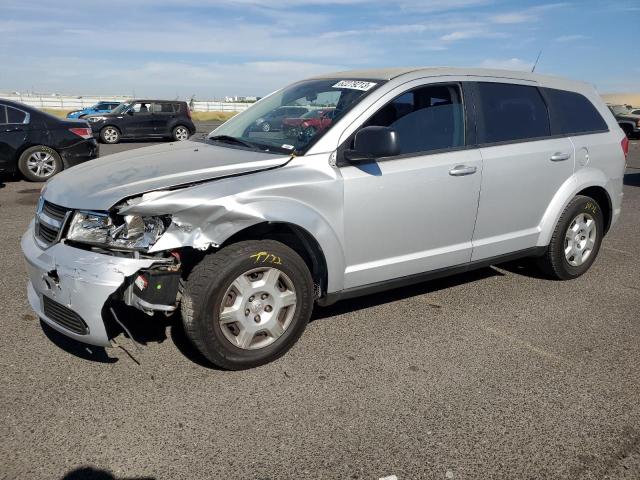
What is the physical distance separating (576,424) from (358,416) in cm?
112

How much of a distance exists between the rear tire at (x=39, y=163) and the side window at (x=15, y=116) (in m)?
0.51

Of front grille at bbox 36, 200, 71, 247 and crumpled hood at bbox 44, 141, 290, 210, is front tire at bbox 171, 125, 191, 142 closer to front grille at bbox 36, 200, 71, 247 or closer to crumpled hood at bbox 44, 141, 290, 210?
crumpled hood at bbox 44, 141, 290, 210

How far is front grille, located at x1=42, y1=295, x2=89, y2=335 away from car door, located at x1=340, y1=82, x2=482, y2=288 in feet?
5.28

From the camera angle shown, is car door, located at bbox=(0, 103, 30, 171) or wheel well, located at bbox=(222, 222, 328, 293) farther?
car door, located at bbox=(0, 103, 30, 171)

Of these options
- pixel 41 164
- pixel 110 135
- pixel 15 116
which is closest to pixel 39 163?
pixel 41 164

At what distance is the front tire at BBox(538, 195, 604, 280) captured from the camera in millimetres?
4758

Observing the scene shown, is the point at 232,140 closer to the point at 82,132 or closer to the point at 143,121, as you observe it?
the point at 82,132

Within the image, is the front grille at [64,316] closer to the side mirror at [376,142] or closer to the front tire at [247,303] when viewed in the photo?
the front tire at [247,303]

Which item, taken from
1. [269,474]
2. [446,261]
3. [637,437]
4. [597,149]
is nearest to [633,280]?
[597,149]

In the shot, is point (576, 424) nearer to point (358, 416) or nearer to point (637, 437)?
point (637, 437)

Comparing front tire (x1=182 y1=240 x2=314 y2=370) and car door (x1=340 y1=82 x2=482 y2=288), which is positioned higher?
car door (x1=340 y1=82 x2=482 y2=288)

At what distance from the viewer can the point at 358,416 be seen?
9.42ft

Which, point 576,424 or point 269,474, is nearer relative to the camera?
point 269,474

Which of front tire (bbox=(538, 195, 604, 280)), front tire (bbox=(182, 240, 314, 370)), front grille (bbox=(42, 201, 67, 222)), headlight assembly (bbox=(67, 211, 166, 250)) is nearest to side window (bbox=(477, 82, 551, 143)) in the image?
front tire (bbox=(538, 195, 604, 280))
